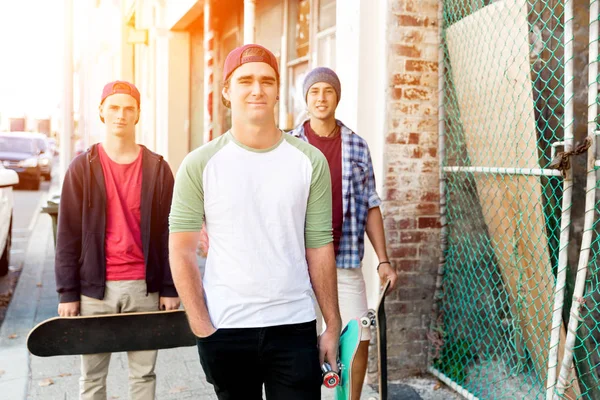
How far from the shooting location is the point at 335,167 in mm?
3543

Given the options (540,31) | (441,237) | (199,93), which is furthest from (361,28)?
(199,93)

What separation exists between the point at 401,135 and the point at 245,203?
233 cm

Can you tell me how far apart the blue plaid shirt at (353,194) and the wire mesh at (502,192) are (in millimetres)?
769

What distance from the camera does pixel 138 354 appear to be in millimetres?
3160

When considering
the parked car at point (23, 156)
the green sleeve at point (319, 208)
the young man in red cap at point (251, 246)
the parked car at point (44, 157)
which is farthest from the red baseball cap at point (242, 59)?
the parked car at point (44, 157)

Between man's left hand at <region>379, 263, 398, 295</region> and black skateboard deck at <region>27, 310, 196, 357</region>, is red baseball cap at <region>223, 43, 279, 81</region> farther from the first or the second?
man's left hand at <region>379, 263, 398, 295</region>

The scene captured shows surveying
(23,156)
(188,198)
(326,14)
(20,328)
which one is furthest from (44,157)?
(188,198)

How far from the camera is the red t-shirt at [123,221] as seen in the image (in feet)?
10.2

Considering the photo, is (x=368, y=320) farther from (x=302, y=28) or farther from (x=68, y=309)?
(x=302, y=28)

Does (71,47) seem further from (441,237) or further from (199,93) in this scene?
(441,237)

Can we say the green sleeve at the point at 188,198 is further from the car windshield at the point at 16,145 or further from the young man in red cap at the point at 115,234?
the car windshield at the point at 16,145

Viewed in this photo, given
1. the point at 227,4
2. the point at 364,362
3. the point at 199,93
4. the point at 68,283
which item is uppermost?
the point at 227,4

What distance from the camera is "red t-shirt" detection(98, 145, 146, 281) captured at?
311 cm

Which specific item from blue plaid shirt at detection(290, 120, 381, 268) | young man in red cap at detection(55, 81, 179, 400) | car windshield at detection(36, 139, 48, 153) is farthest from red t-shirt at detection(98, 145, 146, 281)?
car windshield at detection(36, 139, 48, 153)
